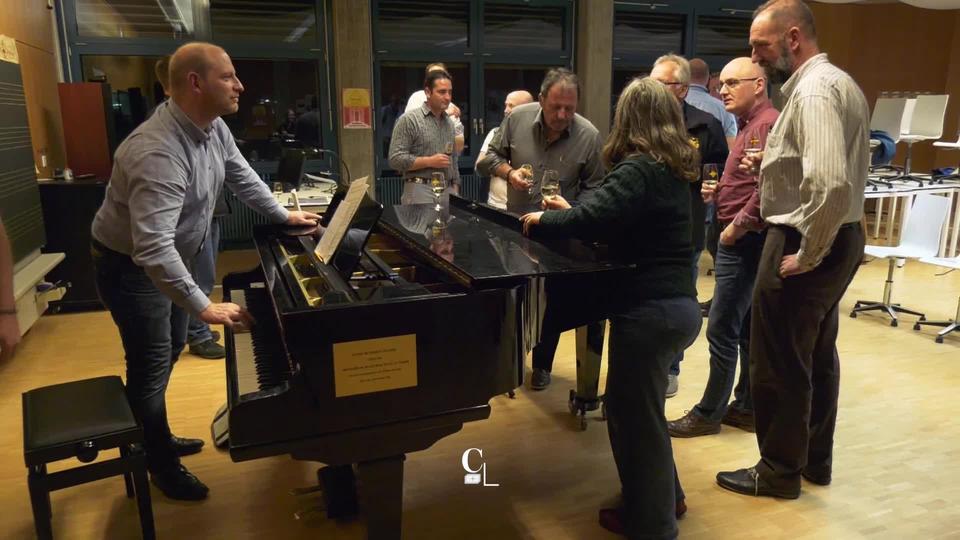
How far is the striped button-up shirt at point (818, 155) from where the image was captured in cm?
210

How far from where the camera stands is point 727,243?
288 centimetres

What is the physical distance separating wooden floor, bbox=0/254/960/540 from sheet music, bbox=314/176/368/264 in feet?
3.35

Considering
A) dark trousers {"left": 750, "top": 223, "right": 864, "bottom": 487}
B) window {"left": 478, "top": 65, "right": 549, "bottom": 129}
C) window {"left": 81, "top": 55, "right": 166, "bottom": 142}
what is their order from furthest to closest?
window {"left": 478, "top": 65, "right": 549, "bottom": 129}, window {"left": 81, "top": 55, "right": 166, "bottom": 142}, dark trousers {"left": 750, "top": 223, "right": 864, "bottom": 487}

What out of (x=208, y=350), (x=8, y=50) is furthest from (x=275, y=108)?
(x=208, y=350)

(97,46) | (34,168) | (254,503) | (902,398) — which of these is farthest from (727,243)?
(97,46)

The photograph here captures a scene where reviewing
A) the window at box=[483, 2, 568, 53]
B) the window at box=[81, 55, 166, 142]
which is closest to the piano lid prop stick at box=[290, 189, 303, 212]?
the window at box=[81, 55, 166, 142]

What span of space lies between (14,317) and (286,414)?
30.6 inches

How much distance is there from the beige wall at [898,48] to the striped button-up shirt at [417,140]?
21.4 ft

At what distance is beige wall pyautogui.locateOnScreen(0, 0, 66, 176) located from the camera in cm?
439

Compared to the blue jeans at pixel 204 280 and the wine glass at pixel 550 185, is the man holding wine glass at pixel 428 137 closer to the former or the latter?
the blue jeans at pixel 204 280

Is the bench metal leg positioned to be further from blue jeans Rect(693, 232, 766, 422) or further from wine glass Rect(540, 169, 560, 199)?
blue jeans Rect(693, 232, 766, 422)

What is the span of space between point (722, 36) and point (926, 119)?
2457 millimetres

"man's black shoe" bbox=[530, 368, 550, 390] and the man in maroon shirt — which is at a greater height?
the man in maroon shirt

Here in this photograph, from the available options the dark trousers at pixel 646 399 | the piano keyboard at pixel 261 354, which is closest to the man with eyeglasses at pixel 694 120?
the dark trousers at pixel 646 399
